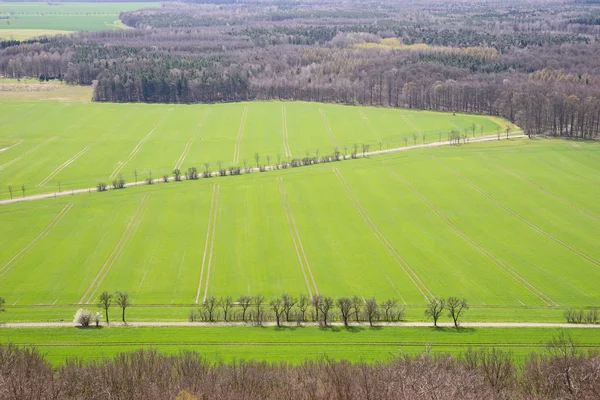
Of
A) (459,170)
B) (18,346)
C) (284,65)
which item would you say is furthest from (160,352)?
(284,65)

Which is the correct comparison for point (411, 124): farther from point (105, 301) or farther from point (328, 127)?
point (105, 301)

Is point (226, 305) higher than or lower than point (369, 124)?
lower

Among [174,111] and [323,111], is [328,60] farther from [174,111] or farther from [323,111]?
[174,111]

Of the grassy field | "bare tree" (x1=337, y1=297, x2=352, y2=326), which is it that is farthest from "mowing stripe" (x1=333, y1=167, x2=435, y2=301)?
"bare tree" (x1=337, y1=297, x2=352, y2=326)

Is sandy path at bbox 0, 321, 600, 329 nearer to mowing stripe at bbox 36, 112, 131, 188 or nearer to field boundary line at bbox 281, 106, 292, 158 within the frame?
mowing stripe at bbox 36, 112, 131, 188

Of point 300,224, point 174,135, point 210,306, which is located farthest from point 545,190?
point 174,135

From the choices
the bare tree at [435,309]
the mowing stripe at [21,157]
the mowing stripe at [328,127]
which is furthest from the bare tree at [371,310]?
the mowing stripe at [21,157]
